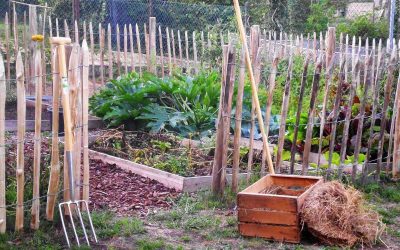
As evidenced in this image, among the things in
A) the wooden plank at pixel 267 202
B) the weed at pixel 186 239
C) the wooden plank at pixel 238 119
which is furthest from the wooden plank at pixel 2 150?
the wooden plank at pixel 238 119

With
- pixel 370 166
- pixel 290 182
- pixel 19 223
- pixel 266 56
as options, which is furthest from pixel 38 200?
pixel 266 56

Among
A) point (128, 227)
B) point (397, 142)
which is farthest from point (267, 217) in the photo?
point (397, 142)

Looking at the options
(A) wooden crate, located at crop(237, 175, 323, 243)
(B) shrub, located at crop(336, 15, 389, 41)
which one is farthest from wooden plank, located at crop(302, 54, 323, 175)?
(B) shrub, located at crop(336, 15, 389, 41)

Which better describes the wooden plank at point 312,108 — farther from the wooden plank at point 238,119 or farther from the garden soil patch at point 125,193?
the garden soil patch at point 125,193

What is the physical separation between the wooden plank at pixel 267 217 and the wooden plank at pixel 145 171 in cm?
136

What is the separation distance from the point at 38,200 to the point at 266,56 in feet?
26.2

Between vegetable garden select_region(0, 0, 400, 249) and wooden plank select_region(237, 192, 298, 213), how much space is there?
13 millimetres

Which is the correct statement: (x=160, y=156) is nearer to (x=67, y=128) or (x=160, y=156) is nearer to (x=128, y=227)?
(x=128, y=227)

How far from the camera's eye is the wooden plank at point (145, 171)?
20.7ft

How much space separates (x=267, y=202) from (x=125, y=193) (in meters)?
1.73

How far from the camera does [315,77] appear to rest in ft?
20.0

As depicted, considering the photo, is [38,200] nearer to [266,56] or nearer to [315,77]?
[315,77]

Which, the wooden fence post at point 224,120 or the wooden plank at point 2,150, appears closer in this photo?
the wooden plank at point 2,150

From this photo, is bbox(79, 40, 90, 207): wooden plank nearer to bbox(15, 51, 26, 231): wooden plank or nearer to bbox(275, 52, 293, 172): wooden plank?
bbox(15, 51, 26, 231): wooden plank
